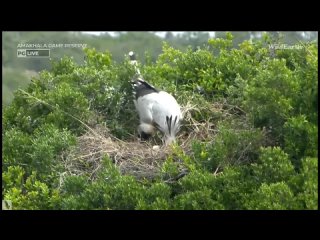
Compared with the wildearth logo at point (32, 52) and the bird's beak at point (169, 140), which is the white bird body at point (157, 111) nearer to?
the bird's beak at point (169, 140)

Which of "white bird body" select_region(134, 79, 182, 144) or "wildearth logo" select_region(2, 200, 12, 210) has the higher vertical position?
"white bird body" select_region(134, 79, 182, 144)

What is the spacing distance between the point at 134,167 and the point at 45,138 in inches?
46.1

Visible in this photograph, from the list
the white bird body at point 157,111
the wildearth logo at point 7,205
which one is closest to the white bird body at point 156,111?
the white bird body at point 157,111

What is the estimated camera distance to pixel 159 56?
41.2 feet

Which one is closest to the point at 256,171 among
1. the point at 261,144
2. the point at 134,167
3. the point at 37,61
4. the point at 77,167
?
the point at 261,144

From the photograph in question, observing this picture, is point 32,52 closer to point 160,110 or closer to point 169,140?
point 160,110

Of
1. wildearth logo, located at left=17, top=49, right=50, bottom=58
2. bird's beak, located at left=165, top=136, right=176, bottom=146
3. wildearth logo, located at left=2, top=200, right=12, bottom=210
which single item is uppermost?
wildearth logo, located at left=17, top=49, right=50, bottom=58

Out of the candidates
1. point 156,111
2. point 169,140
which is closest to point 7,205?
point 169,140
